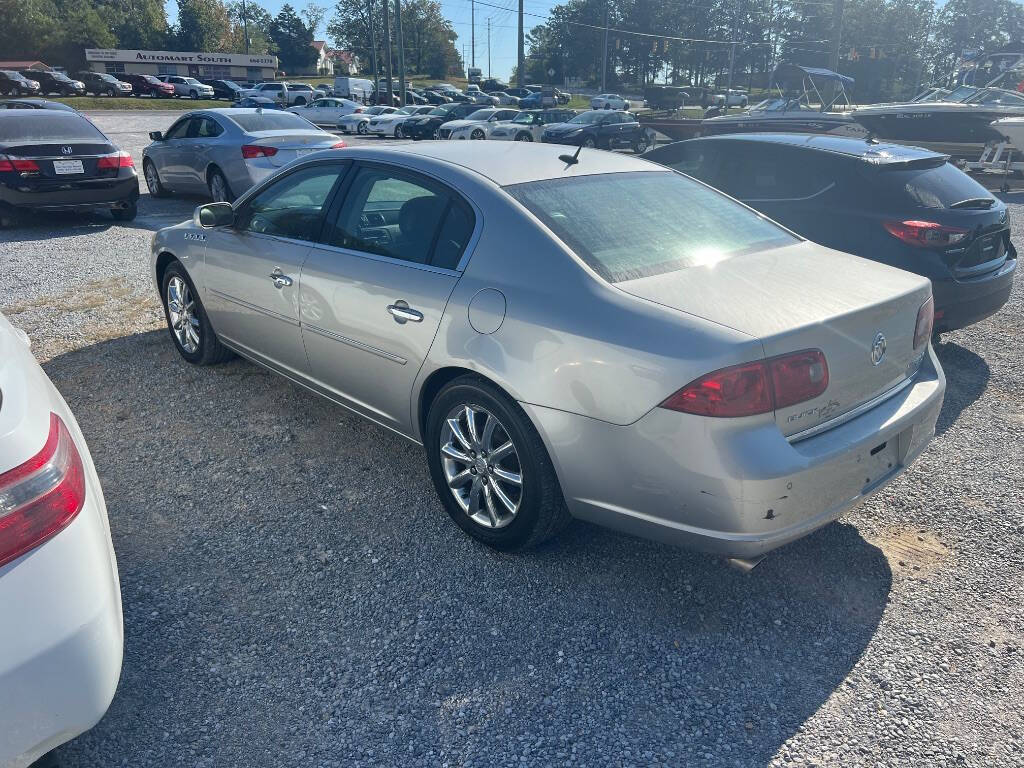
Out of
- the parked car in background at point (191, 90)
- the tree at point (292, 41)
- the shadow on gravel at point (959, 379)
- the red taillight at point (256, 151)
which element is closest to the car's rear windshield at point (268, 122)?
the red taillight at point (256, 151)

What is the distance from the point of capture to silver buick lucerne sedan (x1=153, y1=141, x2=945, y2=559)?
2.52 metres

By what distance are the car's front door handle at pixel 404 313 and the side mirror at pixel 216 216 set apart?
66.6 inches

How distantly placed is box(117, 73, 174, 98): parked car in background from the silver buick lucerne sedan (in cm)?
5840

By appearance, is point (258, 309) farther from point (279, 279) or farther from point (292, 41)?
point (292, 41)

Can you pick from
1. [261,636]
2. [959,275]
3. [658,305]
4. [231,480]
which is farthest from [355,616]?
[959,275]

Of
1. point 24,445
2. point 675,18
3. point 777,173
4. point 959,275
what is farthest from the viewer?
point 675,18

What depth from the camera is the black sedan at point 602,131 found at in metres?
25.4

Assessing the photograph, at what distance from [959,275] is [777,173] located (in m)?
1.50

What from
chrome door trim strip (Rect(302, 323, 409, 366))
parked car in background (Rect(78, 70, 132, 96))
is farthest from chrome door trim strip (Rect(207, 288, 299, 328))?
parked car in background (Rect(78, 70, 132, 96))

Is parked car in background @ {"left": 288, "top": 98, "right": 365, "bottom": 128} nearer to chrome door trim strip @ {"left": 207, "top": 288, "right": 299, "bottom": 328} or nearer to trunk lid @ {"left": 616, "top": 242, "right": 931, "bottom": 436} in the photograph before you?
chrome door trim strip @ {"left": 207, "top": 288, "right": 299, "bottom": 328}

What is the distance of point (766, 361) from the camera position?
247 cm

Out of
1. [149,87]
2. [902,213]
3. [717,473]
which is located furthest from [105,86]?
[717,473]

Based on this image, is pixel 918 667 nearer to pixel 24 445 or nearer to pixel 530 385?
pixel 530 385

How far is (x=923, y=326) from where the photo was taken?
10.4 ft
